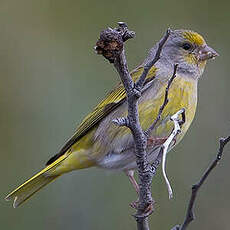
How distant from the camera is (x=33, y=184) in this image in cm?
556

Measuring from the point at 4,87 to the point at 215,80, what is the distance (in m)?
2.14

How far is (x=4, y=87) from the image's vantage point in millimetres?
7074

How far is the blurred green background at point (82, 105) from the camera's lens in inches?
254

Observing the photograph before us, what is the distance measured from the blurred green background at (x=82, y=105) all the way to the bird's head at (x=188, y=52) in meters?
1.02

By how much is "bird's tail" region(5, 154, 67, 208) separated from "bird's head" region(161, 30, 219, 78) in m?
1.24

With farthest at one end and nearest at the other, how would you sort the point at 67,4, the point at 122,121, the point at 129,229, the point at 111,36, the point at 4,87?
the point at 67,4
the point at 4,87
the point at 129,229
the point at 122,121
the point at 111,36

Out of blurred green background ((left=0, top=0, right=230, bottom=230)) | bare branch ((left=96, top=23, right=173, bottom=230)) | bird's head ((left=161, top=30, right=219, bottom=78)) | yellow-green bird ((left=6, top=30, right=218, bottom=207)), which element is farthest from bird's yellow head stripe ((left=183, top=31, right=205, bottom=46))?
bare branch ((left=96, top=23, right=173, bottom=230))

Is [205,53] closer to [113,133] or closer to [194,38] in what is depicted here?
[194,38]

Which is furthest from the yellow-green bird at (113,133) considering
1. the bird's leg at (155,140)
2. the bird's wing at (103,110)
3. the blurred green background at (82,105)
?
the blurred green background at (82,105)

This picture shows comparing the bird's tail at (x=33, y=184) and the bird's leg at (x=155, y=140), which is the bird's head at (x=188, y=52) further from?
the bird's tail at (x=33, y=184)

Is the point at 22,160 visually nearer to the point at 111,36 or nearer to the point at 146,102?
the point at 146,102

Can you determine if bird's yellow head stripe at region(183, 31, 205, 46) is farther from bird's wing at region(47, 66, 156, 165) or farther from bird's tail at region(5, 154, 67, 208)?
bird's tail at region(5, 154, 67, 208)

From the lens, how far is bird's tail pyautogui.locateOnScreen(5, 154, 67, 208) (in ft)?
18.0

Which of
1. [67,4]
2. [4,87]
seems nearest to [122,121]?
[4,87]
